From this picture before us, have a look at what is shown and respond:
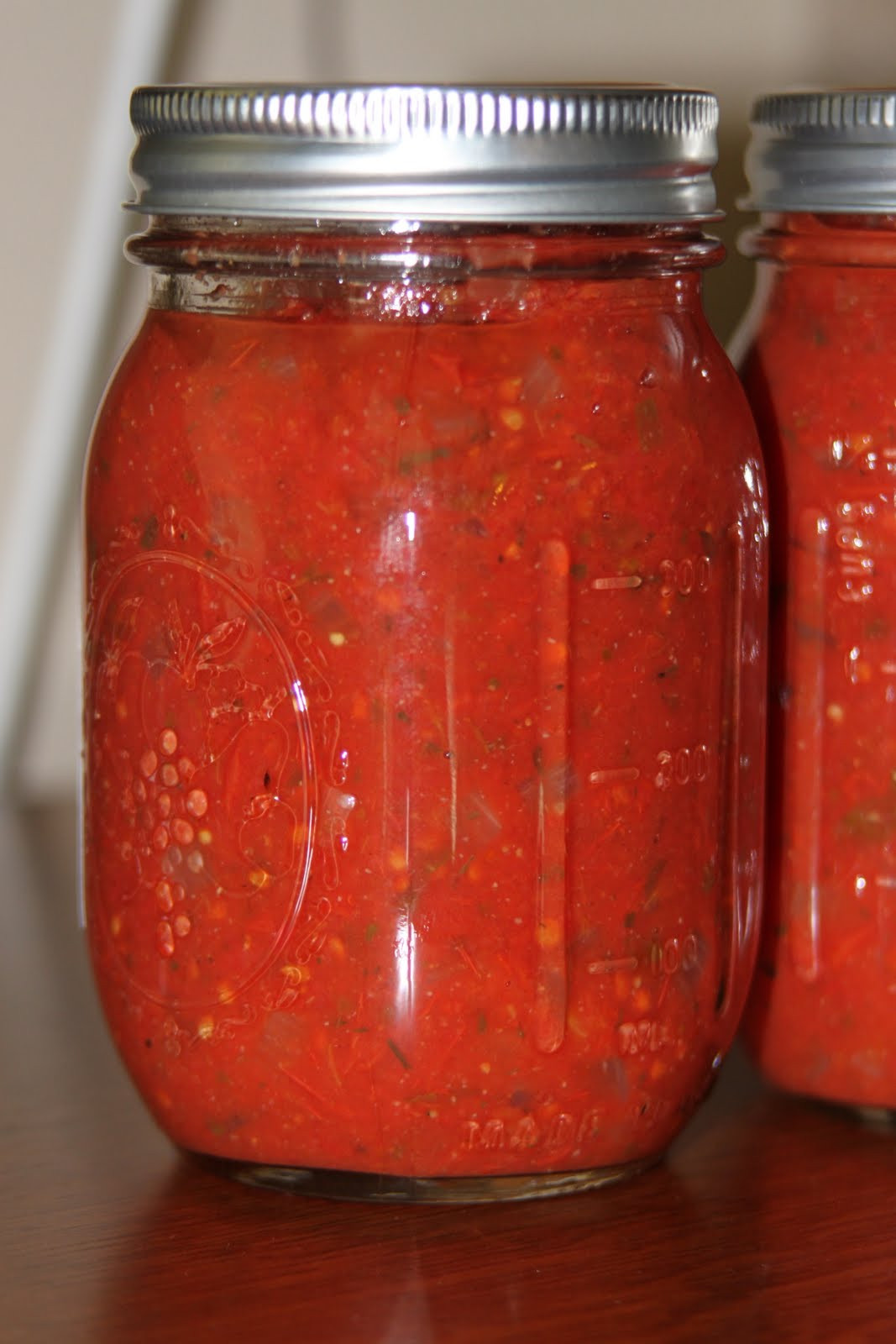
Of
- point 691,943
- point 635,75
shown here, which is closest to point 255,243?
point 691,943

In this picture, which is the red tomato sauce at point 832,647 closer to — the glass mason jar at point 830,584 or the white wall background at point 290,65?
the glass mason jar at point 830,584

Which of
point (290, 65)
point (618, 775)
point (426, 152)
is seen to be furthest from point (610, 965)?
point (290, 65)

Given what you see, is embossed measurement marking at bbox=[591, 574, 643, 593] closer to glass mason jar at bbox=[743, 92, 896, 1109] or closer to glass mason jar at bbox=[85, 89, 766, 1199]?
glass mason jar at bbox=[85, 89, 766, 1199]

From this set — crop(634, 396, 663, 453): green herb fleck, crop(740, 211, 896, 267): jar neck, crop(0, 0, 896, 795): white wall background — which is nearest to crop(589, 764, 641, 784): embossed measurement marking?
crop(634, 396, 663, 453): green herb fleck

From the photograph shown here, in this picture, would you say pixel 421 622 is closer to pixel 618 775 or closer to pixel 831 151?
pixel 618 775

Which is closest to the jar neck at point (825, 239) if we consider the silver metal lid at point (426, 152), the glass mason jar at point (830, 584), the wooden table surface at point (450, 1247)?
the glass mason jar at point (830, 584)

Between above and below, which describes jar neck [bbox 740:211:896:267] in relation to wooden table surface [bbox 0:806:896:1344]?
above
